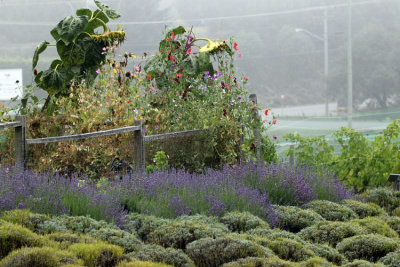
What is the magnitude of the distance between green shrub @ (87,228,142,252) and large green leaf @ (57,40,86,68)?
15.1ft

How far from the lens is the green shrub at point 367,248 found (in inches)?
167

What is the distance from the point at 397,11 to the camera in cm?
3659

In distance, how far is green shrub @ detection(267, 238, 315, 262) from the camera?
3896mm

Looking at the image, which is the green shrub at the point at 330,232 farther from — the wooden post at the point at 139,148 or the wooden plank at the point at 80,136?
the wooden plank at the point at 80,136

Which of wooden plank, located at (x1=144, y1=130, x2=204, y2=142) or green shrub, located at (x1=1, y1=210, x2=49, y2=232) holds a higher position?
wooden plank, located at (x1=144, y1=130, x2=204, y2=142)

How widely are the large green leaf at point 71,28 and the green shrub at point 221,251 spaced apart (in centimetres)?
503

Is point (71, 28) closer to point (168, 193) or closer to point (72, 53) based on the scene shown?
point (72, 53)

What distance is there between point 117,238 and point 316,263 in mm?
1337

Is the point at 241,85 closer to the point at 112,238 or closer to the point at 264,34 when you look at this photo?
the point at 112,238

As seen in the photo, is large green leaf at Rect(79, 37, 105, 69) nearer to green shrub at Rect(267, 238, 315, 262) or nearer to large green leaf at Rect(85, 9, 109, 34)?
large green leaf at Rect(85, 9, 109, 34)

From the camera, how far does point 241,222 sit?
4.61m

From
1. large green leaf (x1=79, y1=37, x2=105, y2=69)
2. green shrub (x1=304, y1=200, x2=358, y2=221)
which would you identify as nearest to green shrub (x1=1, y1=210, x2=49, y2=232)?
green shrub (x1=304, y1=200, x2=358, y2=221)

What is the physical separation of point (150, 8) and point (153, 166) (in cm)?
2074

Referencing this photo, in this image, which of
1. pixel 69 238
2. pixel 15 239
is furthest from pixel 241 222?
pixel 15 239
